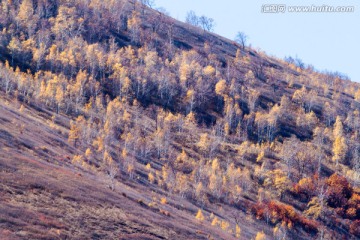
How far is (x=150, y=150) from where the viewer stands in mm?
133875

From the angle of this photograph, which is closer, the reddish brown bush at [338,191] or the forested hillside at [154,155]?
the forested hillside at [154,155]

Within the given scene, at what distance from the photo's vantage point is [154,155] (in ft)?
436

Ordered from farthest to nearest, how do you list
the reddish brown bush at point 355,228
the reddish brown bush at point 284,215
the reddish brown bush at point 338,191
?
the reddish brown bush at point 338,191, the reddish brown bush at point 355,228, the reddish brown bush at point 284,215

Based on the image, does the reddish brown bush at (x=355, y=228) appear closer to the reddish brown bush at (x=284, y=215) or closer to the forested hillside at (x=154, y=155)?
the forested hillside at (x=154, y=155)

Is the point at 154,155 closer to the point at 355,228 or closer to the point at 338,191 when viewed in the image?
the point at 338,191

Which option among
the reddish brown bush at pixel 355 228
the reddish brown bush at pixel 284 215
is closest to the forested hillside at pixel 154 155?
the reddish brown bush at pixel 284 215

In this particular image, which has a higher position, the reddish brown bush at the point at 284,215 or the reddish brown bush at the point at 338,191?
the reddish brown bush at the point at 338,191

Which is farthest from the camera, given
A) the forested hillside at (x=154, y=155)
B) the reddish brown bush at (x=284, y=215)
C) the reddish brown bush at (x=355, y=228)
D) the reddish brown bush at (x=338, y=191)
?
the reddish brown bush at (x=338, y=191)

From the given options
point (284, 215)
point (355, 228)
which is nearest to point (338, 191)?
point (355, 228)

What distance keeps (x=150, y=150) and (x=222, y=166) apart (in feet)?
83.1

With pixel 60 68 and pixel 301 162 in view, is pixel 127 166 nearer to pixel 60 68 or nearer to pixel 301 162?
pixel 301 162

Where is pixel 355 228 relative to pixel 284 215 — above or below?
above

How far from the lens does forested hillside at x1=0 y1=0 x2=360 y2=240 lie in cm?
4744

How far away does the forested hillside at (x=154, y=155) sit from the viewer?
47.4 m
